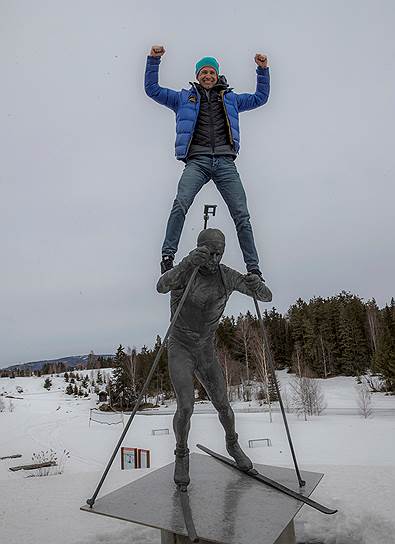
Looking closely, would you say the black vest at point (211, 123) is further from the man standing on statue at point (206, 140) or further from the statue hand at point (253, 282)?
the statue hand at point (253, 282)

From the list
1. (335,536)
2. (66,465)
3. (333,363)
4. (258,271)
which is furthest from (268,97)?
(333,363)

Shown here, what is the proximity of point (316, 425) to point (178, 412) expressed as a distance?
2255cm

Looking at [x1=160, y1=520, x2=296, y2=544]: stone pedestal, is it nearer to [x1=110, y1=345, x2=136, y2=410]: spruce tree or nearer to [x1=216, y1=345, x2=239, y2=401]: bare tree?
[x1=216, y1=345, x2=239, y2=401]: bare tree

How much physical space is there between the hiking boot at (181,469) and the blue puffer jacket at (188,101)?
370 cm

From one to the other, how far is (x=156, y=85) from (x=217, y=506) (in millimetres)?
5083

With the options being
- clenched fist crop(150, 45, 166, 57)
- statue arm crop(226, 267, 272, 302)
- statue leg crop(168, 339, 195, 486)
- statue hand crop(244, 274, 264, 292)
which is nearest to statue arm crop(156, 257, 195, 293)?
statue arm crop(226, 267, 272, 302)

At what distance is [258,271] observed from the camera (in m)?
5.17

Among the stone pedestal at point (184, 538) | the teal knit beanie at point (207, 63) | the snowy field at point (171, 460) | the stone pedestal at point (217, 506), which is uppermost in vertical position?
the teal knit beanie at point (207, 63)

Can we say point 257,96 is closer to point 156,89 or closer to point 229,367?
point 156,89

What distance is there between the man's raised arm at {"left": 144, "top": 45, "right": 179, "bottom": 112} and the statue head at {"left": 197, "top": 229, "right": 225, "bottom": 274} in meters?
1.96

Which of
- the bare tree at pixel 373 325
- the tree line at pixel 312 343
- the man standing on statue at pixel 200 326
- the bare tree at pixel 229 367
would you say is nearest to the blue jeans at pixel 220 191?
the man standing on statue at pixel 200 326

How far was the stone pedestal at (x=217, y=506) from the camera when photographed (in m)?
3.72

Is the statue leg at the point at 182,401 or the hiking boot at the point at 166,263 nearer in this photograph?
the statue leg at the point at 182,401

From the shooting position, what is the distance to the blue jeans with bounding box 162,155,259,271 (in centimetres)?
512
